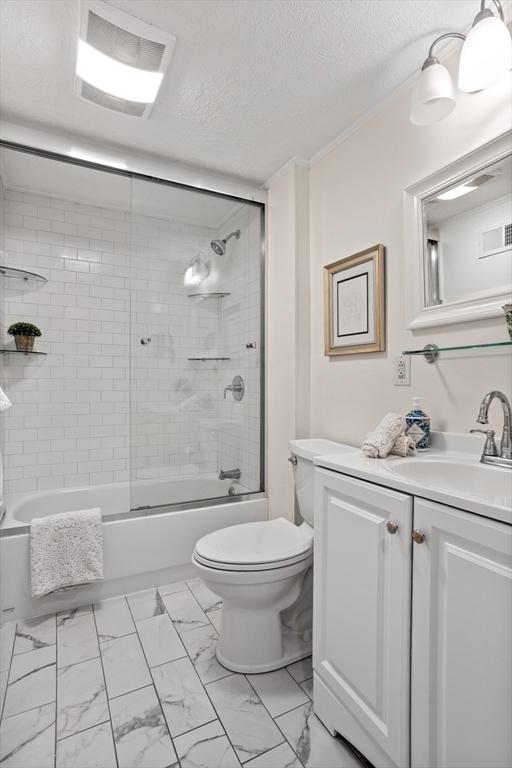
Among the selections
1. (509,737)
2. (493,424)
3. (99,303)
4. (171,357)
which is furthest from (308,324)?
(509,737)

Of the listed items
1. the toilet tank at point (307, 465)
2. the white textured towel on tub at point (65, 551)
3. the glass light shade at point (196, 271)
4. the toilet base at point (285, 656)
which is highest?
the glass light shade at point (196, 271)

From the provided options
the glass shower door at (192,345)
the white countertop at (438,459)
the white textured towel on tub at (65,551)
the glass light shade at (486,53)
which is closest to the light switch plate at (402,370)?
the white countertop at (438,459)

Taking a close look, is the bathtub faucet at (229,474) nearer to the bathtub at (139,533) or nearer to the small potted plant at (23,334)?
the bathtub at (139,533)

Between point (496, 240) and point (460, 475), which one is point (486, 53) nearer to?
point (496, 240)

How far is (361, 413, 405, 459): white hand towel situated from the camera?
1.38m

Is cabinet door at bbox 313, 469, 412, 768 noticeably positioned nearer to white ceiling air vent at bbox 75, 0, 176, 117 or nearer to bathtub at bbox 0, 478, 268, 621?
bathtub at bbox 0, 478, 268, 621

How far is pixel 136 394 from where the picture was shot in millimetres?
2309

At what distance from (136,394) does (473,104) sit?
1987mm

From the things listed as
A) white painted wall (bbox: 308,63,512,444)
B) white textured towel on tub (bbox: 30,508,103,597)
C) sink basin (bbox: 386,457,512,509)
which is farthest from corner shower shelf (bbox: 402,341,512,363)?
white textured towel on tub (bbox: 30,508,103,597)

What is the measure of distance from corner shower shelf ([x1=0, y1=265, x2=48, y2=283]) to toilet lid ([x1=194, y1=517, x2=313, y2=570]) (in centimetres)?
200

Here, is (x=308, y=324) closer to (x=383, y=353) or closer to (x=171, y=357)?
(x=383, y=353)

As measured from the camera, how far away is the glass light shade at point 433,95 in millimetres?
1308

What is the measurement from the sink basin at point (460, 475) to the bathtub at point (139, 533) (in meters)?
1.33

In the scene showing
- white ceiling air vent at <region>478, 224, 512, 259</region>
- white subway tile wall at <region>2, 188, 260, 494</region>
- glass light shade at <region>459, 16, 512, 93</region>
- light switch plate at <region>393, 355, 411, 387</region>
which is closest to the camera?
glass light shade at <region>459, 16, 512, 93</region>
